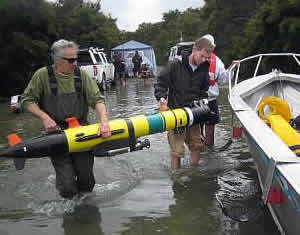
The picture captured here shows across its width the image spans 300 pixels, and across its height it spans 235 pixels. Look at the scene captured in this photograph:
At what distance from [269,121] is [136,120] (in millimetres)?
1764

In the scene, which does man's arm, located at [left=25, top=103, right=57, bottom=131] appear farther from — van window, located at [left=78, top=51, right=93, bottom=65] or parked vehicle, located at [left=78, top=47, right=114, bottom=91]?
van window, located at [left=78, top=51, right=93, bottom=65]

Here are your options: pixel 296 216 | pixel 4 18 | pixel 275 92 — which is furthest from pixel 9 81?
pixel 296 216

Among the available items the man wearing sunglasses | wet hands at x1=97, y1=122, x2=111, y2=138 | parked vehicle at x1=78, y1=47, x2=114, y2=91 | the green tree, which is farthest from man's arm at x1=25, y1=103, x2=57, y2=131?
the green tree

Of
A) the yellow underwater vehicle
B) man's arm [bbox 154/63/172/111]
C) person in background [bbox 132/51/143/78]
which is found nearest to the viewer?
the yellow underwater vehicle

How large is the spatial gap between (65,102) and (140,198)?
162 centimetres

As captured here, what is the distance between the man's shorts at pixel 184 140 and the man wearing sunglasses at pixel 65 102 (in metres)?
1.35

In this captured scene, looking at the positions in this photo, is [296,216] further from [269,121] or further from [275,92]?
[275,92]

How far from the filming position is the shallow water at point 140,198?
15.0ft

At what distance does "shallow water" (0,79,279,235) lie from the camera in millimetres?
4586

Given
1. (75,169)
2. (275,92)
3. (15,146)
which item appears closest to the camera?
(15,146)

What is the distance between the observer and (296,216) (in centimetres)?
328

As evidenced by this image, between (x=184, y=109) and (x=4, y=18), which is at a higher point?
(x=4, y=18)

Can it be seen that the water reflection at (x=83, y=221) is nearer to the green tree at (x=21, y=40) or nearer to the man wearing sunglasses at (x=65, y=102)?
the man wearing sunglasses at (x=65, y=102)

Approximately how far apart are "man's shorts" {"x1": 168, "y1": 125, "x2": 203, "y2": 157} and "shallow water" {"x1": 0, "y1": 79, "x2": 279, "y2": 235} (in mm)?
443
